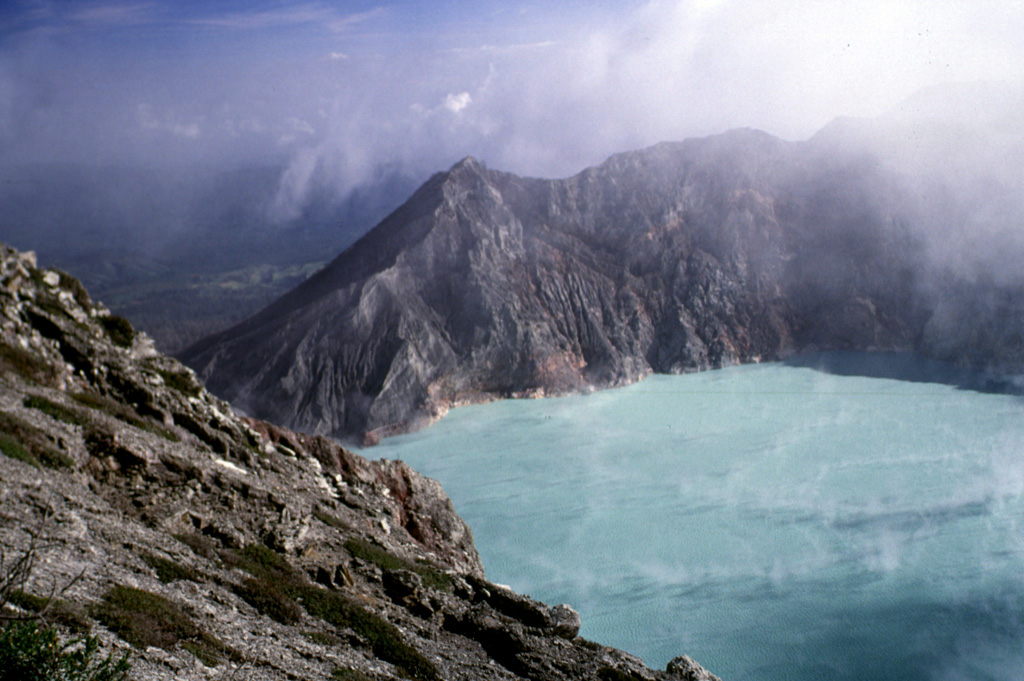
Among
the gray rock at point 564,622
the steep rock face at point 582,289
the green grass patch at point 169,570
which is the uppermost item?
the steep rock face at point 582,289

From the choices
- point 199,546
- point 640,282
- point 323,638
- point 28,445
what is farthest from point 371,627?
point 640,282

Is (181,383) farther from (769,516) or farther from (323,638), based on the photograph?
(769,516)

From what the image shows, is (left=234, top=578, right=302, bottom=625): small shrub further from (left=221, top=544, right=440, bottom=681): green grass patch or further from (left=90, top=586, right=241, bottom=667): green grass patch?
(left=90, top=586, right=241, bottom=667): green grass patch

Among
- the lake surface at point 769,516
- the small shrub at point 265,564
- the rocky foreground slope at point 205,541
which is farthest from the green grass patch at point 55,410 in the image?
the lake surface at point 769,516

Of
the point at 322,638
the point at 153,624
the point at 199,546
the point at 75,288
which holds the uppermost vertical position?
the point at 75,288

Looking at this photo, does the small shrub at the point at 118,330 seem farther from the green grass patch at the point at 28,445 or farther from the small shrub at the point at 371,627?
the small shrub at the point at 371,627

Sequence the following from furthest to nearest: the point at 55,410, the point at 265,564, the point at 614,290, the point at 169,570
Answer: the point at 614,290 < the point at 55,410 < the point at 265,564 < the point at 169,570
